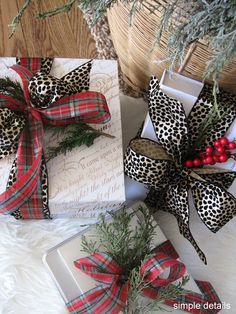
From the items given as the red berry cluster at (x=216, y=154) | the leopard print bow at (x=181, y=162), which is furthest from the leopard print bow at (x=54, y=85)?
the red berry cluster at (x=216, y=154)

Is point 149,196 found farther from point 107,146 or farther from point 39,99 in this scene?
point 39,99

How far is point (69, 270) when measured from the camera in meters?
0.69

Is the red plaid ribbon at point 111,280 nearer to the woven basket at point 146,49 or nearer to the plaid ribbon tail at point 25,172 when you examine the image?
the plaid ribbon tail at point 25,172

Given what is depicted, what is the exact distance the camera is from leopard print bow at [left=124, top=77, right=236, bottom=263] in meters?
0.67

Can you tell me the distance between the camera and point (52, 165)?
0.69 meters

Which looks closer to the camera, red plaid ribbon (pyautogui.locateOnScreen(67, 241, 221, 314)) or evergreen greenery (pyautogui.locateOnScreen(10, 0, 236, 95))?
evergreen greenery (pyautogui.locateOnScreen(10, 0, 236, 95))

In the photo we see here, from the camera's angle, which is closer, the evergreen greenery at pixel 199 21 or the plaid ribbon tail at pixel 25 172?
the evergreen greenery at pixel 199 21

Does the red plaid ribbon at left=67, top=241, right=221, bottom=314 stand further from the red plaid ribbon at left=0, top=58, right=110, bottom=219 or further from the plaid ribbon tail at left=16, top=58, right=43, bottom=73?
the plaid ribbon tail at left=16, top=58, right=43, bottom=73

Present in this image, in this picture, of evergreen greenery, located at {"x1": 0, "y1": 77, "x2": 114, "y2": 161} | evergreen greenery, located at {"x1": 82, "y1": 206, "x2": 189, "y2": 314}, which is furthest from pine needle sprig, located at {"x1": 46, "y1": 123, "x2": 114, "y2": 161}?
evergreen greenery, located at {"x1": 82, "y1": 206, "x2": 189, "y2": 314}

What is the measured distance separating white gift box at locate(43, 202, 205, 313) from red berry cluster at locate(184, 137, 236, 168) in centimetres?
16

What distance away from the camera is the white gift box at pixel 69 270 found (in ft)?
2.24

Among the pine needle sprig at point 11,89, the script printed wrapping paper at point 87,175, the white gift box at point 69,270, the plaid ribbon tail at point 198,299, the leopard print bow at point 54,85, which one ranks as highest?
the leopard print bow at point 54,85

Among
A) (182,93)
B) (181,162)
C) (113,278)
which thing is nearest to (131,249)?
(113,278)

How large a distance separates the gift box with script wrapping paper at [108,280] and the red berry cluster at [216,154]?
125 millimetres
